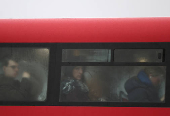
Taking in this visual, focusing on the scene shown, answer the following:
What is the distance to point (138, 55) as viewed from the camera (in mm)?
3297

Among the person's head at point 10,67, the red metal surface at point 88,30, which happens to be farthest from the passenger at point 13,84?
the red metal surface at point 88,30

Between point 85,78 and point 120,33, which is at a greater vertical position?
point 120,33

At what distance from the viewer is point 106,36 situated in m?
3.37

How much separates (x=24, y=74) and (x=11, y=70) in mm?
215

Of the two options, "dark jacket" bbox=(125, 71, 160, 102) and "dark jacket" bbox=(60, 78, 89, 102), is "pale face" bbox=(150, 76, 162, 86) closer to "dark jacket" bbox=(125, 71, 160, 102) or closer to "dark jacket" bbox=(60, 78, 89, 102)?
"dark jacket" bbox=(125, 71, 160, 102)

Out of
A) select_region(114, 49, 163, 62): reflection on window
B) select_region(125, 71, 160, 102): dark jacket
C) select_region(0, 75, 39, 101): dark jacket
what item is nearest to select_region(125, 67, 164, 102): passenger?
select_region(125, 71, 160, 102): dark jacket

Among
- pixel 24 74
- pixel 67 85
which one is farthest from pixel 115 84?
pixel 24 74

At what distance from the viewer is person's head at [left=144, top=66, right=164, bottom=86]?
10.7ft

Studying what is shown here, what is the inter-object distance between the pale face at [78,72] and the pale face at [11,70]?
89cm

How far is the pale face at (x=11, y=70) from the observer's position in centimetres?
340

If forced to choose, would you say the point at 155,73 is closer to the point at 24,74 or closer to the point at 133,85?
the point at 133,85
